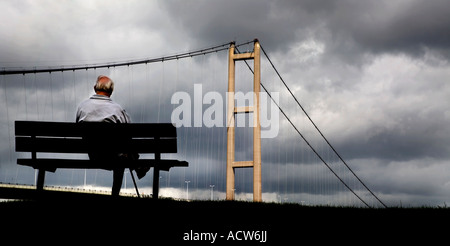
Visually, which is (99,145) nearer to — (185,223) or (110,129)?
(110,129)

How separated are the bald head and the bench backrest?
0.43 meters

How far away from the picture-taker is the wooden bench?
4445mm

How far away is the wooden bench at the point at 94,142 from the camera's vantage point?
14.6 feet

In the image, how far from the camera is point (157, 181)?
465 cm

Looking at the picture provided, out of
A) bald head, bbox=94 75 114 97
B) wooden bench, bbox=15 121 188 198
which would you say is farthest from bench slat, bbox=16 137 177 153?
bald head, bbox=94 75 114 97

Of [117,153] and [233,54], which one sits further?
[233,54]

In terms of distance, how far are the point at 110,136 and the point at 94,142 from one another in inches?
6.7

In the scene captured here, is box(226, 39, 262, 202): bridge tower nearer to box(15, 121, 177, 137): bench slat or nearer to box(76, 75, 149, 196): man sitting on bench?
box(76, 75, 149, 196): man sitting on bench

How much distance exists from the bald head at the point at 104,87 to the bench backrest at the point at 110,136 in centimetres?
43
